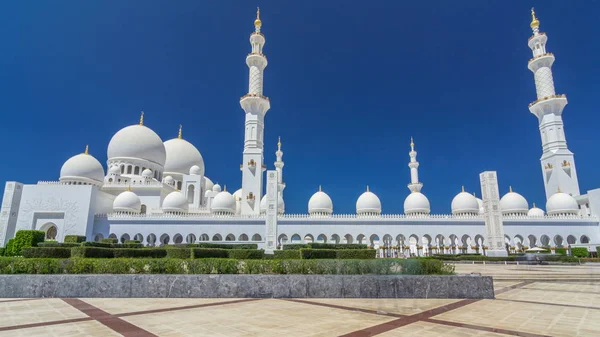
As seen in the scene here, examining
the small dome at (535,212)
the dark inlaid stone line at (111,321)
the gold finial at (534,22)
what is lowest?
the dark inlaid stone line at (111,321)

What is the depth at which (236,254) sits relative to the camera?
1384 cm

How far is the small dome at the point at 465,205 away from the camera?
38.8m

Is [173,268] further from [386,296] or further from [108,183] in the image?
[108,183]

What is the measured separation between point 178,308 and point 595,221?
43.7 metres

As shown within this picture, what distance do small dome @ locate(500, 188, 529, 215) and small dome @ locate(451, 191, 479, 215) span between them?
429 centimetres

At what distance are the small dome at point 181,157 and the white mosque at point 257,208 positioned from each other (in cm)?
408

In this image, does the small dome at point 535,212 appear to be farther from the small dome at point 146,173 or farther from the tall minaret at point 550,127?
the small dome at point 146,173

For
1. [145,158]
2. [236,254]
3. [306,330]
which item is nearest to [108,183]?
[145,158]

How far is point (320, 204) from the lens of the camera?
128ft

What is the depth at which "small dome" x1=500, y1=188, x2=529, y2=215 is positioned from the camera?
40.6 metres

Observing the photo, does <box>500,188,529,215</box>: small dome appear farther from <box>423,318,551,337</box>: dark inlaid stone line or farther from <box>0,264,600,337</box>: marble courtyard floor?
<box>423,318,551,337</box>: dark inlaid stone line

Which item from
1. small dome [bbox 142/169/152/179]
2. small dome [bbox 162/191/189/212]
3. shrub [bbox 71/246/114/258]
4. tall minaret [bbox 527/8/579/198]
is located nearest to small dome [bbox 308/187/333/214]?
small dome [bbox 162/191/189/212]

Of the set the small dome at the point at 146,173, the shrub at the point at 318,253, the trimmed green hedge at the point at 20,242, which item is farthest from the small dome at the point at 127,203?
the shrub at the point at 318,253

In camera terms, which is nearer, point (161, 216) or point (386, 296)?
point (386, 296)
